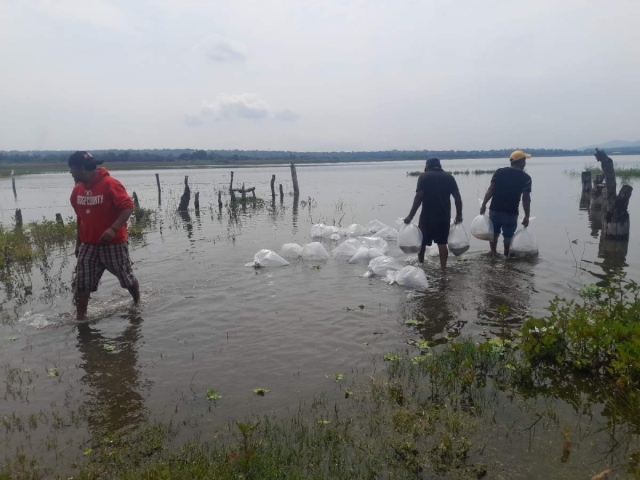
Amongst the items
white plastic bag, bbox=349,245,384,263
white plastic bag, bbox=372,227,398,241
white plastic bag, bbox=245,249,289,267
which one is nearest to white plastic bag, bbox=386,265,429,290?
white plastic bag, bbox=349,245,384,263

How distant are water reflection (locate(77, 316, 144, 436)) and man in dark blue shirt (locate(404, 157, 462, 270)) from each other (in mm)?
4602

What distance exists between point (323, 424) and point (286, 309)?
2795 millimetres

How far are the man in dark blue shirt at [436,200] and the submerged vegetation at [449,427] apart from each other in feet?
11.3

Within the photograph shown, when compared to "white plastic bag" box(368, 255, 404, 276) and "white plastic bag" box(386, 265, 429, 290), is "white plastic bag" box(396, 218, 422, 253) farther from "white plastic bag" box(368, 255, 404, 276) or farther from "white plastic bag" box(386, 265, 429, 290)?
"white plastic bag" box(386, 265, 429, 290)

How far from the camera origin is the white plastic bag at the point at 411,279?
6.52 meters

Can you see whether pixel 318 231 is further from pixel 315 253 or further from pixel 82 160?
pixel 82 160

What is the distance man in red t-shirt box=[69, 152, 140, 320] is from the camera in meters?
5.00

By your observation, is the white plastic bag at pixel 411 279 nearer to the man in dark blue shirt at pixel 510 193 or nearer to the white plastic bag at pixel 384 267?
the white plastic bag at pixel 384 267

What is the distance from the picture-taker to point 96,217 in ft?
16.6

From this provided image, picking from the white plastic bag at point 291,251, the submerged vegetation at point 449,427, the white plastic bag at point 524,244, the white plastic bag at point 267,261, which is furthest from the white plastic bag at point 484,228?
the submerged vegetation at point 449,427

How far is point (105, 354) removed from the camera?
176 inches

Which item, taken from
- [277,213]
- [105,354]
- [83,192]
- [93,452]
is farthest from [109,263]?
[277,213]

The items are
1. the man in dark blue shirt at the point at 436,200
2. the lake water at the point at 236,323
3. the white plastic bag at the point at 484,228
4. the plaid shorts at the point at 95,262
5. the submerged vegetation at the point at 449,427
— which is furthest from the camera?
the white plastic bag at the point at 484,228

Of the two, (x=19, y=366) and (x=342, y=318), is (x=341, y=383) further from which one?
(x=19, y=366)
